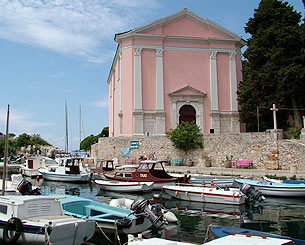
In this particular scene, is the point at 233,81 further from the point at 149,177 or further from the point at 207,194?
the point at 207,194

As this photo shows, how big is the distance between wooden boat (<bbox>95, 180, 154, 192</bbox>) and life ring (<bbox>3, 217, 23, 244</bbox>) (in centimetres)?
1015

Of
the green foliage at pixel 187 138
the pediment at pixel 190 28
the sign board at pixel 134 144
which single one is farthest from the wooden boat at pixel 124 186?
the pediment at pixel 190 28

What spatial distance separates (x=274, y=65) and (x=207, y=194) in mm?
17687

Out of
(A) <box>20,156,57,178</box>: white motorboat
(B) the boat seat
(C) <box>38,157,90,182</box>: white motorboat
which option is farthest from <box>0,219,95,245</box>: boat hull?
(A) <box>20,156,57,178</box>: white motorboat

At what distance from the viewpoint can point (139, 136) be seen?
101 feet

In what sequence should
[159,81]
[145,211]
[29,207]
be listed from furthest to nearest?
[159,81] → [145,211] → [29,207]

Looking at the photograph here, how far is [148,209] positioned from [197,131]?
19.0 meters

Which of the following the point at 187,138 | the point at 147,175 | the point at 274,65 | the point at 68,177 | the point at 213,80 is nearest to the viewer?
the point at 147,175

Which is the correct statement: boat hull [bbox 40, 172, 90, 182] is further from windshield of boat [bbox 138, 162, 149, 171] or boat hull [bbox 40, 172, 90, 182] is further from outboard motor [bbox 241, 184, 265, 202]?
outboard motor [bbox 241, 184, 265, 202]

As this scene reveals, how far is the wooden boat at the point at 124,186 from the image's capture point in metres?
17.9

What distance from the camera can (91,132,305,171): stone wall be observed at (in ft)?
76.9

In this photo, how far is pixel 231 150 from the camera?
26.0 m

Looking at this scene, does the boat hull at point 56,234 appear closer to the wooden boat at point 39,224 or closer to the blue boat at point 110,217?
the wooden boat at point 39,224

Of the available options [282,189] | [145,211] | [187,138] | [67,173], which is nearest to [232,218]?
[145,211]
